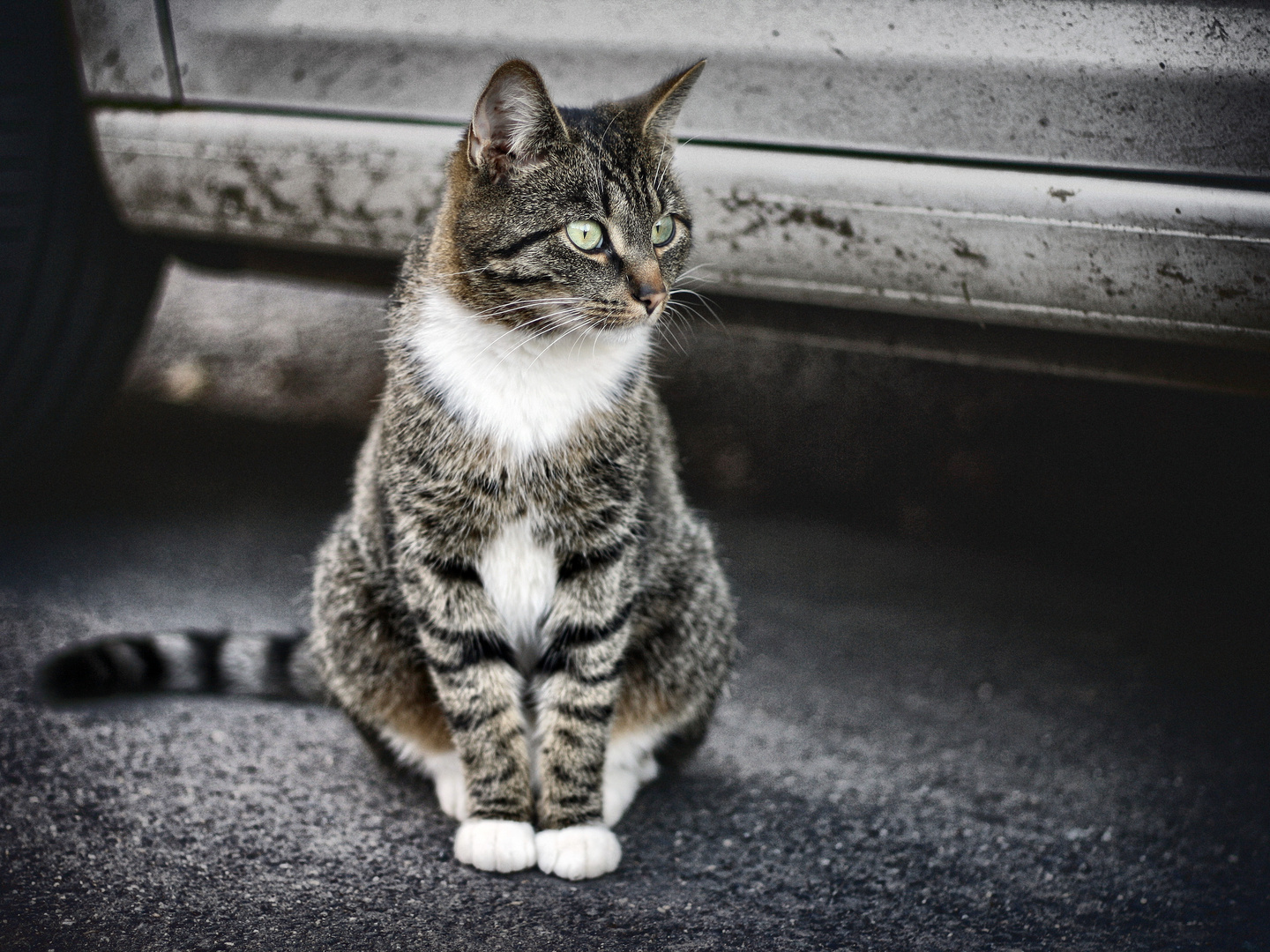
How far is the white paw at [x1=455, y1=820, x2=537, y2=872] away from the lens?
177 centimetres

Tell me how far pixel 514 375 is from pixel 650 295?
29 centimetres

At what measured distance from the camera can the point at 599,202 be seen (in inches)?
71.3

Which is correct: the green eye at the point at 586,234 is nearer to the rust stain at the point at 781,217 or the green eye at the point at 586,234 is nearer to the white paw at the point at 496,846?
the rust stain at the point at 781,217

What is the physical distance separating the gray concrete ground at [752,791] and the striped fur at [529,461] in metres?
0.18

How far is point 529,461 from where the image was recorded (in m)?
1.82

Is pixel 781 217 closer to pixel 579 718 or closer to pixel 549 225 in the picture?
pixel 549 225

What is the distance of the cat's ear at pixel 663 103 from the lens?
1.86 meters

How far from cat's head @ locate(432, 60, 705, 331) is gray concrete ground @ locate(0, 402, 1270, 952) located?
986mm

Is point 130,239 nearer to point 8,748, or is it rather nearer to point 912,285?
point 8,748

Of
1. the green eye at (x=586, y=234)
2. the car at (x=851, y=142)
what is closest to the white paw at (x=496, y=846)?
the green eye at (x=586, y=234)

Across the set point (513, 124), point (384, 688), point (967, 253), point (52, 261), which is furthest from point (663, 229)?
point (52, 261)

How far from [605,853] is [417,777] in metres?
0.50

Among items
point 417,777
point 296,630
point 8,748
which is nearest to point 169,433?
point 296,630

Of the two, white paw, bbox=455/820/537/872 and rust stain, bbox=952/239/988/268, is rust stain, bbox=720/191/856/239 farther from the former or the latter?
white paw, bbox=455/820/537/872
